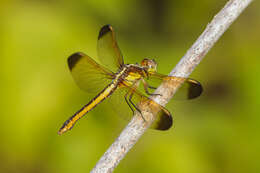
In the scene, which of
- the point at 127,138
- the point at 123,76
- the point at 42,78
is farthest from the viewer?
the point at 42,78

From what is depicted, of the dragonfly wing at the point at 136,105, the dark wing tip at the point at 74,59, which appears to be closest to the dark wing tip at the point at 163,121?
the dragonfly wing at the point at 136,105

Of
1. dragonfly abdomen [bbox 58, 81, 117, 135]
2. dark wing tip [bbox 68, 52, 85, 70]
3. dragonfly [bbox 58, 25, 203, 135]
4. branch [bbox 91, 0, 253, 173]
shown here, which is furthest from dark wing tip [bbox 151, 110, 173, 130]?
dark wing tip [bbox 68, 52, 85, 70]

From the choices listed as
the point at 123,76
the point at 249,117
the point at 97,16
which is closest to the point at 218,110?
the point at 249,117

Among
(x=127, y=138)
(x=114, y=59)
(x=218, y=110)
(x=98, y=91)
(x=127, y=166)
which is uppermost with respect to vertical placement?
(x=218, y=110)

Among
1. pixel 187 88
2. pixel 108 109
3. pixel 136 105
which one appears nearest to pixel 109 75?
pixel 108 109

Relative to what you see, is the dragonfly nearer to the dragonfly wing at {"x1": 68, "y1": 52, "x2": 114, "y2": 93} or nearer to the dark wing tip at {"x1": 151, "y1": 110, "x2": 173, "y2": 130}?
the dragonfly wing at {"x1": 68, "y1": 52, "x2": 114, "y2": 93}

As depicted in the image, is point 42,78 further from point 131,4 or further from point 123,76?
point 131,4

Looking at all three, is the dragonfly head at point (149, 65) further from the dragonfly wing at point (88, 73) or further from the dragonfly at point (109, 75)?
the dragonfly wing at point (88, 73)
